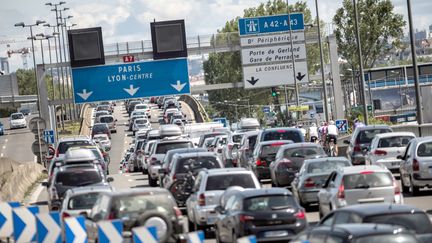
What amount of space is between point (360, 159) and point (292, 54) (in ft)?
81.4

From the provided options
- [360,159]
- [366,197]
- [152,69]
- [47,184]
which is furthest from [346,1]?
[366,197]

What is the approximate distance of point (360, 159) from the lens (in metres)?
40.8

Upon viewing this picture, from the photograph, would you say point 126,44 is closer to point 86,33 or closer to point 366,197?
point 86,33

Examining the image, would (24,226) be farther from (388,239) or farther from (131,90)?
(131,90)

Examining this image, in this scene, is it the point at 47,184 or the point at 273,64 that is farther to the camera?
the point at 273,64

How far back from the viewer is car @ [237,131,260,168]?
43.8 meters

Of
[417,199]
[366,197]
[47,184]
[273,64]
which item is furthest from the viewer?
[273,64]

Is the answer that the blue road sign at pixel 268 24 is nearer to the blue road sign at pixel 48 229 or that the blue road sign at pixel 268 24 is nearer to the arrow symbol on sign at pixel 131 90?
the arrow symbol on sign at pixel 131 90

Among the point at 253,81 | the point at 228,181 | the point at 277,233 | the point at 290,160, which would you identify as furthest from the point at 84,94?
the point at 277,233

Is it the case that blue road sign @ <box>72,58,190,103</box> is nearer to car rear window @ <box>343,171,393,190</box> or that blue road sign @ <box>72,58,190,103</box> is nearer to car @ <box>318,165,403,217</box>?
car @ <box>318,165,403,217</box>

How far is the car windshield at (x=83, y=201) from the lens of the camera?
25.0 meters

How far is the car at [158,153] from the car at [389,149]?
774 cm

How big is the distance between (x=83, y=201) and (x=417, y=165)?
9780 mm

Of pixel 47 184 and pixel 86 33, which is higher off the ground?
pixel 86 33
